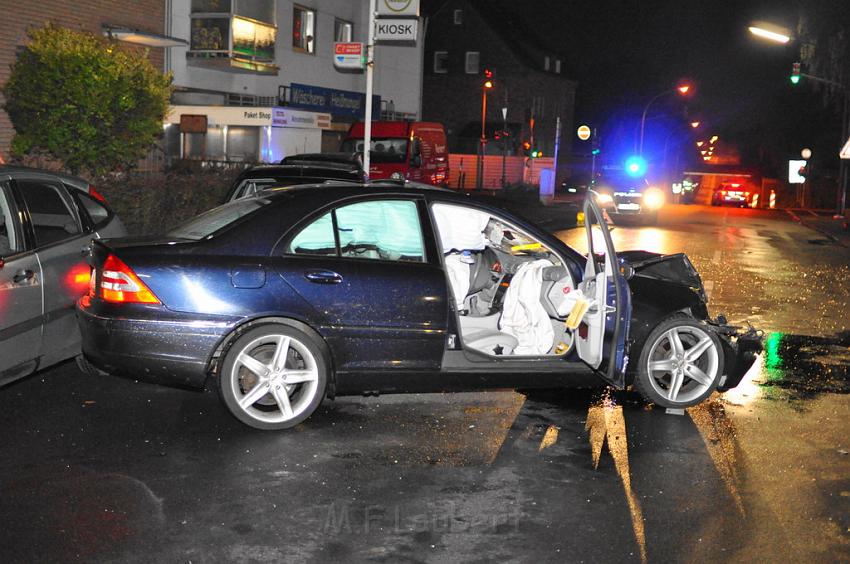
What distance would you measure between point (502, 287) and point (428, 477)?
8.09ft

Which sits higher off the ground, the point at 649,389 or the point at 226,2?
the point at 226,2

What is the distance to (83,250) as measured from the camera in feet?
24.6

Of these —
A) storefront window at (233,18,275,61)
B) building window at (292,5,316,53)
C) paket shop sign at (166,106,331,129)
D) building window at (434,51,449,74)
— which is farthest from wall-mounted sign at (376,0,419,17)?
building window at (434,51,449,74)

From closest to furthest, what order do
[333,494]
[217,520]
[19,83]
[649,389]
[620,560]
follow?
[620,560], [217,520], [333,494], [649,389], [19,83]

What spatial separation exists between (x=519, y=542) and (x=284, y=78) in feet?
105

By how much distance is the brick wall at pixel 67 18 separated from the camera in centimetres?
2225

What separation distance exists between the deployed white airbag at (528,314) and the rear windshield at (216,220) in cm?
192

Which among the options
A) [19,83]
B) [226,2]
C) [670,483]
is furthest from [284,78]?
[670,483]

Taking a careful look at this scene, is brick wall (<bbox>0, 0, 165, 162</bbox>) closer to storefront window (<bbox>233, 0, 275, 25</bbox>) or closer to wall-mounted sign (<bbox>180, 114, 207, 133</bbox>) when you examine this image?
wall-mounted sign (<bbox>180, 114, 207, 133</bbox>)

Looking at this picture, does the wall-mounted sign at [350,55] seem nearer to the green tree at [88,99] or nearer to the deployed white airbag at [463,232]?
the green tree at [88,99]

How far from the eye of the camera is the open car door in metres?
6.44

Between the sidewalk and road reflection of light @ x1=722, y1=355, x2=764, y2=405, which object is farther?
the sidewalk

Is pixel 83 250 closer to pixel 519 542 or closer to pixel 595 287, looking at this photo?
pixel 595 287

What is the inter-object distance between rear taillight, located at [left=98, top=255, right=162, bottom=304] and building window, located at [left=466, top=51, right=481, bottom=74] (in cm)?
6141
